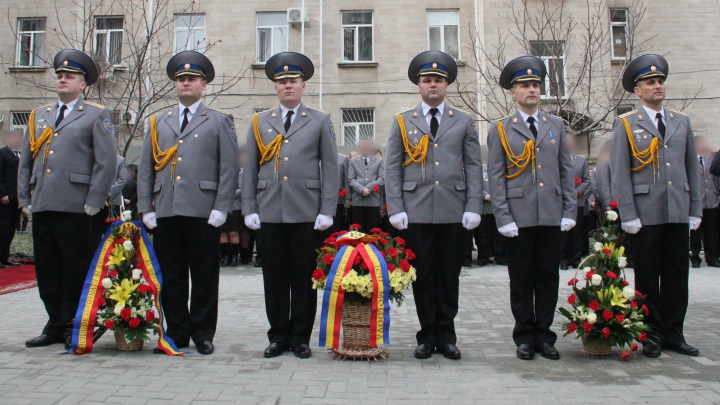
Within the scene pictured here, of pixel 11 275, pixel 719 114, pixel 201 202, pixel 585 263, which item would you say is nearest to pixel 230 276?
pixel 11 275

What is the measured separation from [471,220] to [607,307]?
1.24 meters

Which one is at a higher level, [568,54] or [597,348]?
[568,54]

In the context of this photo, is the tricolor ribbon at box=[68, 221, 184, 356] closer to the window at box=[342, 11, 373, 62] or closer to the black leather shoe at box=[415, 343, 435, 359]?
the black leather shoe at box=[415, 343, 435, 359]

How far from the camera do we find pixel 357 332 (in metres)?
4.94

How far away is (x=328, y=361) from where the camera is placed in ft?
16.2

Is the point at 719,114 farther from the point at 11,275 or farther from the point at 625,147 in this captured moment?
the point at 11,275

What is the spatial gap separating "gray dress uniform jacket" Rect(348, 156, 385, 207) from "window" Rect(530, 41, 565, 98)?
5615mm

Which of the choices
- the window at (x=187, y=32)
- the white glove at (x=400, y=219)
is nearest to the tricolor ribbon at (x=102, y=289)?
the white glove at (x=400, y=219)

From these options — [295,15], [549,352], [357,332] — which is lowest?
[549,352]

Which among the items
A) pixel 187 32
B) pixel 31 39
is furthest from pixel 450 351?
pixel 31 39

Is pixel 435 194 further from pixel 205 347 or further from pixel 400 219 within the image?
pixel 205 347

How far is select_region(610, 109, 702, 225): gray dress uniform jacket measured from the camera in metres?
5.16

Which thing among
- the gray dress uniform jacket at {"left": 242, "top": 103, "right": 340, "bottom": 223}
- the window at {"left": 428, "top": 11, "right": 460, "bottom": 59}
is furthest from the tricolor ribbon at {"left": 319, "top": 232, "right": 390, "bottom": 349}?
the window at {"left": 428, "top": 11, "right": 460, "bottom": 59}

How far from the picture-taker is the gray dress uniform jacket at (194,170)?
5.21 metres
